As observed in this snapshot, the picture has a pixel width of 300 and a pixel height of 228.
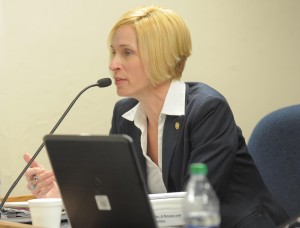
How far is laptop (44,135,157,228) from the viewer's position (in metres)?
1.19

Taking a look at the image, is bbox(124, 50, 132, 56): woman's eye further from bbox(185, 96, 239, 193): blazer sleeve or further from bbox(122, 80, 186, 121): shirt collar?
bbox(185, 96, 239, 193): blazer sleeve

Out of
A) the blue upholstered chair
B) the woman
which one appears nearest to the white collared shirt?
the woman

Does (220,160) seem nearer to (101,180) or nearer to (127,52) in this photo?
(127,52)

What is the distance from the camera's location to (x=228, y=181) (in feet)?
6.62

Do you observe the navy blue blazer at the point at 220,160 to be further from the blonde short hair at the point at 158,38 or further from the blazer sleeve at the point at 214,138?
the blonde short hair at the point at 158,38

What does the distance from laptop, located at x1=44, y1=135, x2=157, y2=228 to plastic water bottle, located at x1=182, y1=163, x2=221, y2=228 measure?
112 millimetres

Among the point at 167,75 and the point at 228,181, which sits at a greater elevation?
the point at 167,75

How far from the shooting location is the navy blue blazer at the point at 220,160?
192 cm

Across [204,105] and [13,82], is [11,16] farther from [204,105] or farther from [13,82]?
[204,105]

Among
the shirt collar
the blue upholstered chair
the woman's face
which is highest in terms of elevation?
the woman's face

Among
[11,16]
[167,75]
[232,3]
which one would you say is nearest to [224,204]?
[167,75]

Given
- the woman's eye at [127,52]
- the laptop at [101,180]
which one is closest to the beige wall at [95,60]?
the woman's eye at [127,52]

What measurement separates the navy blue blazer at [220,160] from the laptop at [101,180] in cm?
63

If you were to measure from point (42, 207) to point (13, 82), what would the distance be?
1.29 m
